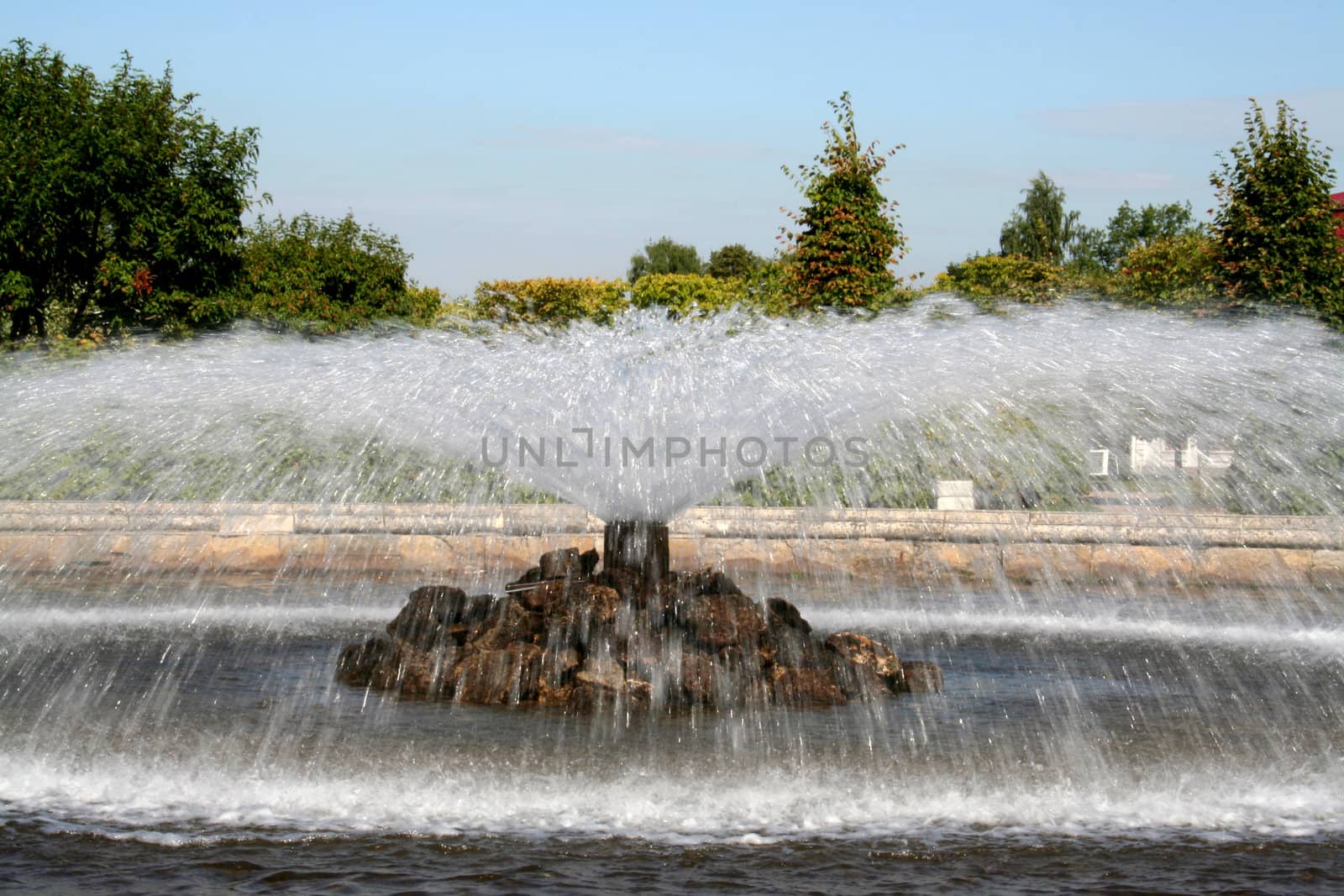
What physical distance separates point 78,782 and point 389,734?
1457mm

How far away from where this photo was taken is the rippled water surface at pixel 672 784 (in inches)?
197

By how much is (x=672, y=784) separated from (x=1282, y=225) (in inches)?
599

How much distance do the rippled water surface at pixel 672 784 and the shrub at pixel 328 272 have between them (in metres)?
16.8

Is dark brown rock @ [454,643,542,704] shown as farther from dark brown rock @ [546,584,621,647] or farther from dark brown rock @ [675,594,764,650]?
dark brown rock @ [675,594,764,650]

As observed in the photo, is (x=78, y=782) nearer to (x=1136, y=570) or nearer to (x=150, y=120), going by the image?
(x=1136, y=570)

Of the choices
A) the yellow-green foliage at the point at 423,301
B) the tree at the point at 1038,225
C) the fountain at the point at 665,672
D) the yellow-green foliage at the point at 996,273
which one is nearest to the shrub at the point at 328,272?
the yellow-green foliage at the point at 423,301

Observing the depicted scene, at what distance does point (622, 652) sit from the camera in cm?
754

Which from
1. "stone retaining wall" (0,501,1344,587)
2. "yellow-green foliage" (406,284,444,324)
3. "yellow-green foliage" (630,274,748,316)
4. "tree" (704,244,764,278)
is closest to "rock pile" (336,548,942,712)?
"stone retaining wall" (0,501,1344,587)

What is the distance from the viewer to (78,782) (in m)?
5.98

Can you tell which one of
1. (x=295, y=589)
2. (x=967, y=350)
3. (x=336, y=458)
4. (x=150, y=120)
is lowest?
(x=295, y=589)

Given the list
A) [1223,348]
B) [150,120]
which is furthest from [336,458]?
[150,120]

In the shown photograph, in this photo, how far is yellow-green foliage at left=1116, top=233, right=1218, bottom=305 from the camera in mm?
19656

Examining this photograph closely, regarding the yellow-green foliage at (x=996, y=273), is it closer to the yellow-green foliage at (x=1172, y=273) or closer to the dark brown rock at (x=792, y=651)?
the yellow-green foliage at (x=1172, y=273)

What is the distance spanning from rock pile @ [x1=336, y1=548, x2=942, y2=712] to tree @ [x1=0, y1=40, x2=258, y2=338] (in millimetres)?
13251
